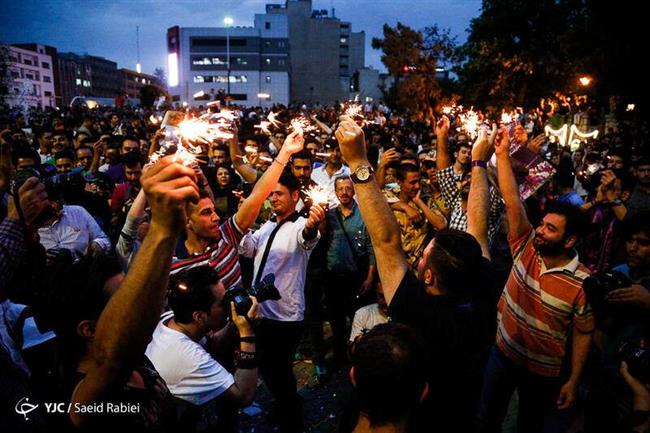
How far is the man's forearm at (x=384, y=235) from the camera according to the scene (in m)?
2.37

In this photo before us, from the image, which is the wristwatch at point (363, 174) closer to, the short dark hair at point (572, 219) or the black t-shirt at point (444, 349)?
the black t-shirt at point (444, 349)

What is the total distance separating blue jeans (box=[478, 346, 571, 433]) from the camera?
3.59 m

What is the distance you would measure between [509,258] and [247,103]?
82.6 meters

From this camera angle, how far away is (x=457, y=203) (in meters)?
5.92

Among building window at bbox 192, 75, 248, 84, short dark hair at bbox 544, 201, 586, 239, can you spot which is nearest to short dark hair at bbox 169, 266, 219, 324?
short dark hair at bbox 544, 201, 586, 239

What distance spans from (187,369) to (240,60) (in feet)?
288

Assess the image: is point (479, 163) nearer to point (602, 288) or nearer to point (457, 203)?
point (602, 288)

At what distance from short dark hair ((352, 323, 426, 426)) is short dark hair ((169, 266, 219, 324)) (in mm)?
1292

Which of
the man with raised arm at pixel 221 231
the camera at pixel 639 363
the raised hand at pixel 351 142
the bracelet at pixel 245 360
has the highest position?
the raised hand at pixel 351 142

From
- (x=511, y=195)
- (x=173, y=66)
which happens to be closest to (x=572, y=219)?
(x=511, y=195)

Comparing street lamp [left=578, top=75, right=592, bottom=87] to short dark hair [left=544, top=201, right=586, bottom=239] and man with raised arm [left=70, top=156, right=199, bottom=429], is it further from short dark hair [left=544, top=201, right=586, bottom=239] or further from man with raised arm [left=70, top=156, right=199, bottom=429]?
man with raised arm [left=70, top=156, right=199, bottom=429]

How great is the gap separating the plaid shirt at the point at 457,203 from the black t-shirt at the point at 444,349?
2809mm

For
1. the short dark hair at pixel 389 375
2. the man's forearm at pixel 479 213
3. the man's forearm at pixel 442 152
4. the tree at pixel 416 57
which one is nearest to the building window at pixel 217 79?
the tree at pixel 416 57

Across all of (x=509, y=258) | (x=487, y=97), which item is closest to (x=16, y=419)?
(x=509, y=258)
